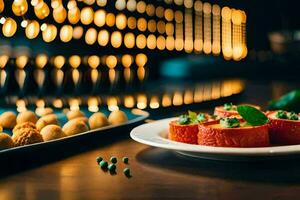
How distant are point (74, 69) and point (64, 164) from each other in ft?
9.78

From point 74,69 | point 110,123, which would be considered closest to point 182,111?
point 110,123

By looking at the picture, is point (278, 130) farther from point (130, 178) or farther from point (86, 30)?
point (86, 30)

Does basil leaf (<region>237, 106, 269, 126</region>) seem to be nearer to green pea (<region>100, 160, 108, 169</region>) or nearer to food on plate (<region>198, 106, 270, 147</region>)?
food on plate (<region>198, 106, 270, 147</region>)

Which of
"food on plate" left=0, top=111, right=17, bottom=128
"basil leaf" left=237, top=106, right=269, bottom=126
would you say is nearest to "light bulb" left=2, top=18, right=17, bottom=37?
"food on plate" left=0, top=111, right=17, bottom=128

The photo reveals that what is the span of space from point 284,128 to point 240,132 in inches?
6.2

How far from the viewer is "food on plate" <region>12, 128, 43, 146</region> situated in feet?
4.44

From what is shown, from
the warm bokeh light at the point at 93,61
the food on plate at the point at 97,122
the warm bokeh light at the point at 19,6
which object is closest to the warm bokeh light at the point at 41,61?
the warm bokeh light at the point at 93,61

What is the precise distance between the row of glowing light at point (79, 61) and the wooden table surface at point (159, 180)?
2.54 meters

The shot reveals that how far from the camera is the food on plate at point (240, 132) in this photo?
1232 millimetres

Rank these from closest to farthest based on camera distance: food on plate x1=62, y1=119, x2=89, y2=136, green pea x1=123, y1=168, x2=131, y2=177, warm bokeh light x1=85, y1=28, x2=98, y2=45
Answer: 1. green pea x1=123, y1=168, x2=131, y2=177
2. food on plate x1=62, y1=119, x2=89, y2=136
3. warm bokeh light x1=85, y1=28, x2=98, y2=45

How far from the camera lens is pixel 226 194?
1.00 metres

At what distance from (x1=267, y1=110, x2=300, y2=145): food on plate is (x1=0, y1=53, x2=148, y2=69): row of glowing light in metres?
2.61

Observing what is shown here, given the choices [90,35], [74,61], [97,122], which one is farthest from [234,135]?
[90,35]

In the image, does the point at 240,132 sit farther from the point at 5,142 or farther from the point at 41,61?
the point at 41,61
